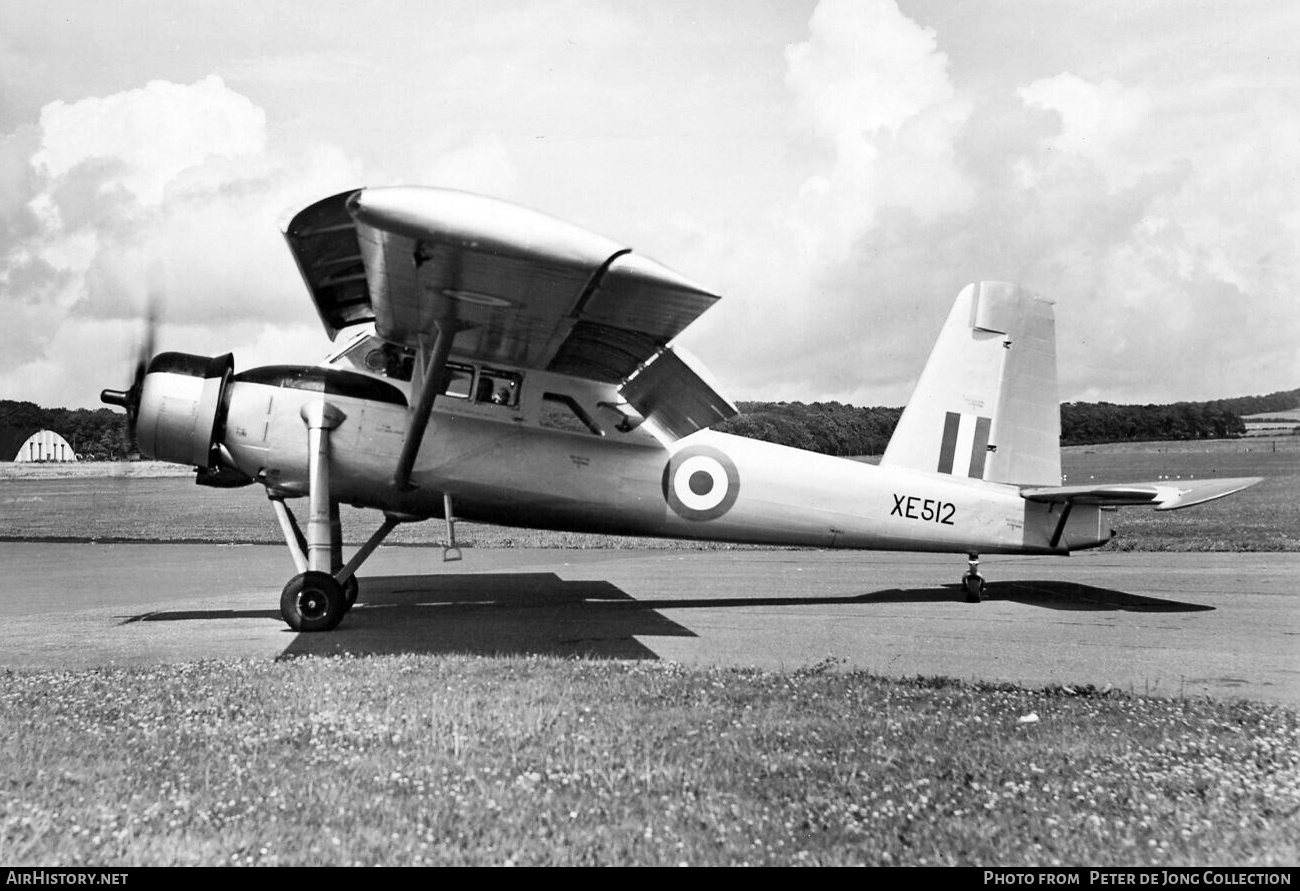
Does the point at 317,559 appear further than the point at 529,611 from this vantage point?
No

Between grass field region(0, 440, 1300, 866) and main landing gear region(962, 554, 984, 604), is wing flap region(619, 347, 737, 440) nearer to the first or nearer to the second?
grass field region(0, 440, 1300, 866)

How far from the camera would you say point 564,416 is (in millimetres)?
9859

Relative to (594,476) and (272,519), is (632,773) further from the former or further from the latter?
(272,519)

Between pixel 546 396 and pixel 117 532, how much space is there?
58.7 feet

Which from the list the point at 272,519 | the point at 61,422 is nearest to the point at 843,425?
the point at 272,519

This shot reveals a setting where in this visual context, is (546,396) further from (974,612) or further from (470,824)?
(470,824)

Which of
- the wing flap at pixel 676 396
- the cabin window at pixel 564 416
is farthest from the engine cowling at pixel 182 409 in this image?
the wing flap at pixel 676 396

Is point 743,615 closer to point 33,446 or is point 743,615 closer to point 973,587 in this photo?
point 973,587

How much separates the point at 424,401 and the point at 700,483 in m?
3.23

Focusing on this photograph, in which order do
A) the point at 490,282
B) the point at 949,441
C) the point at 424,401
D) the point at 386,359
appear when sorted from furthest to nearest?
the point at 949,441 → the point at 386,359 → the point at 424,401 → the point at 490,282

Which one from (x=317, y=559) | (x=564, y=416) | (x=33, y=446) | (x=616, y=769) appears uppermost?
(x=564, y=416)

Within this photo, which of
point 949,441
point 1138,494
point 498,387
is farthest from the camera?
point 949,441

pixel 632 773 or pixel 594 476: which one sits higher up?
pixel 594 476
